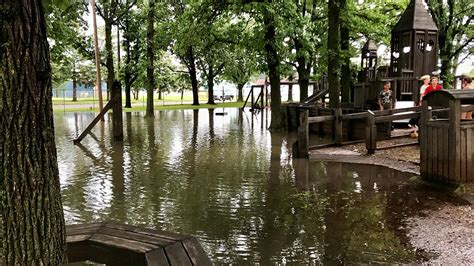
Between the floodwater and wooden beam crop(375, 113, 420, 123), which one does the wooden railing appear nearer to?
wooden beam crop(375, 113, 420, 123)

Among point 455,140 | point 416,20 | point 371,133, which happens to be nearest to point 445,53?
point 416,20

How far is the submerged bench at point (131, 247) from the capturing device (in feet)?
12.3

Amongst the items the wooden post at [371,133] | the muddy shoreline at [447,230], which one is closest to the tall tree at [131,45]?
the wooden post at [371,133]

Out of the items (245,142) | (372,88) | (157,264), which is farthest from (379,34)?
(157,264)

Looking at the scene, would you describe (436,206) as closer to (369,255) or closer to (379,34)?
(369,255)

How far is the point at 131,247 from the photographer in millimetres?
3930

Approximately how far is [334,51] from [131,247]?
13.5 metres

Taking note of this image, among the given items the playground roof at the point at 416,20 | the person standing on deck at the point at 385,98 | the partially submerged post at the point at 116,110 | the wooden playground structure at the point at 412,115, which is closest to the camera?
the wooden playground structure at the point at 412,115

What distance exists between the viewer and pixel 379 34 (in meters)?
22.0

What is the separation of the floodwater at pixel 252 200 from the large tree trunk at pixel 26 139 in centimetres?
287

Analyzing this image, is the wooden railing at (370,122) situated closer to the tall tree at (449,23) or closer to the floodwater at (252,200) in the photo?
the floodwater at (252,200)

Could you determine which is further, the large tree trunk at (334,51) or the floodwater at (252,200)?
the large tree trunk at (334,51)

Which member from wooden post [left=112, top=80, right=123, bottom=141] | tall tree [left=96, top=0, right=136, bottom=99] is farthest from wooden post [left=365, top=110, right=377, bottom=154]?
tall tree [left=96, top=0, right=136, bottom=99]

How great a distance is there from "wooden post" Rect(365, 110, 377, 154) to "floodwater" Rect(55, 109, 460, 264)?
136cm
